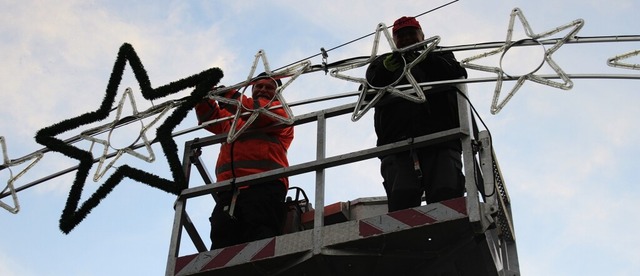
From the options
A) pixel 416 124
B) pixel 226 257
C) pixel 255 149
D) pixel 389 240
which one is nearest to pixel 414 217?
pixel 389 240

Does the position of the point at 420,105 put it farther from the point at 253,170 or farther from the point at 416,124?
the point at 253,170

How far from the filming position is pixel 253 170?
8812 mm

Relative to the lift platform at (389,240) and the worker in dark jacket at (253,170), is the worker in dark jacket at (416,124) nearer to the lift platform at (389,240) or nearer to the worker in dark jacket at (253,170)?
the lift platform at (389,240)

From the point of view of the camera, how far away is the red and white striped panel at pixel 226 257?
7.80 m

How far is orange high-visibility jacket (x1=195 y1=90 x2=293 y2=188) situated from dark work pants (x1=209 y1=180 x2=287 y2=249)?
22 centimetres

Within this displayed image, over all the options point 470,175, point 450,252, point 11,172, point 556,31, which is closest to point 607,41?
point 556,31

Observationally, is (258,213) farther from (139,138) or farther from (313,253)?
(139,138)

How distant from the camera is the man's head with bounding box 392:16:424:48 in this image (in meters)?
8.98

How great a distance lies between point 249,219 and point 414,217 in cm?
178

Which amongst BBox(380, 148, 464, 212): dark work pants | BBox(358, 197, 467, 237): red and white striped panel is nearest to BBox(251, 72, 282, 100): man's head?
BBox(380, 148, 464, 212): dark work pants

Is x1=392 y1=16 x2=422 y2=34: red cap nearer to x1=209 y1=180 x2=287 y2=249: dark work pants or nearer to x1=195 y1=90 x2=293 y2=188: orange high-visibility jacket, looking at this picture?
x1=195 y1=90 x2=293 y2=188: orange high-visibility jacket

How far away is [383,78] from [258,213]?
170cm

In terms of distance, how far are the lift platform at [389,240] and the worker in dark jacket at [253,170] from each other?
25 centimetres

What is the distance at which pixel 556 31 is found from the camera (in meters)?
7.99
